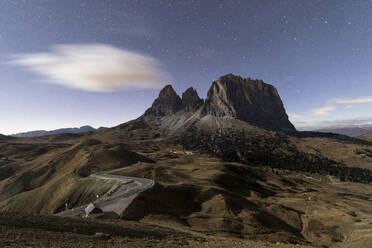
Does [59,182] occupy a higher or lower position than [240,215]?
higher

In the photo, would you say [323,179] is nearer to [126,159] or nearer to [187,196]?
[187,196]

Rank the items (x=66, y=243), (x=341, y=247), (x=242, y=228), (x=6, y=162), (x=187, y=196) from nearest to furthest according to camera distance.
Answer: (x=66, y=243)
(x=341, y=247)
(x=242, y=228)
(x=187, y=196)
(x=6, y=162)

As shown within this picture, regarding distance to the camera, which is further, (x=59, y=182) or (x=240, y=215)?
(x=59, y=182)

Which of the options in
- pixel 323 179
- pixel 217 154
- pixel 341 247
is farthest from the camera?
pixel 217 154

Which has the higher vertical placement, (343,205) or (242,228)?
(242,228)

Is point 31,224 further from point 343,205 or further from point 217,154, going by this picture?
point 217,154

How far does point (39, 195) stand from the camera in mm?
71188

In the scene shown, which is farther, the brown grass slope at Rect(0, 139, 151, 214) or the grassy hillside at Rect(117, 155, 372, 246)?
the brown grass slope at Rect(0, 139, 151, 214)

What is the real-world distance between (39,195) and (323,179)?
16673cm

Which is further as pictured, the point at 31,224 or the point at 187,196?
the point at 187,196

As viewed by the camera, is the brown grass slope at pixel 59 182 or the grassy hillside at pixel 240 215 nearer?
the grassy hillside at pixel 240 215

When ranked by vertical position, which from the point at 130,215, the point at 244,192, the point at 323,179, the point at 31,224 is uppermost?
the point at 31,224

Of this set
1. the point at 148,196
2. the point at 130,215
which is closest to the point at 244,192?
the point at 148,196

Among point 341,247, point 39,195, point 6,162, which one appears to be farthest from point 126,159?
point 6,162
